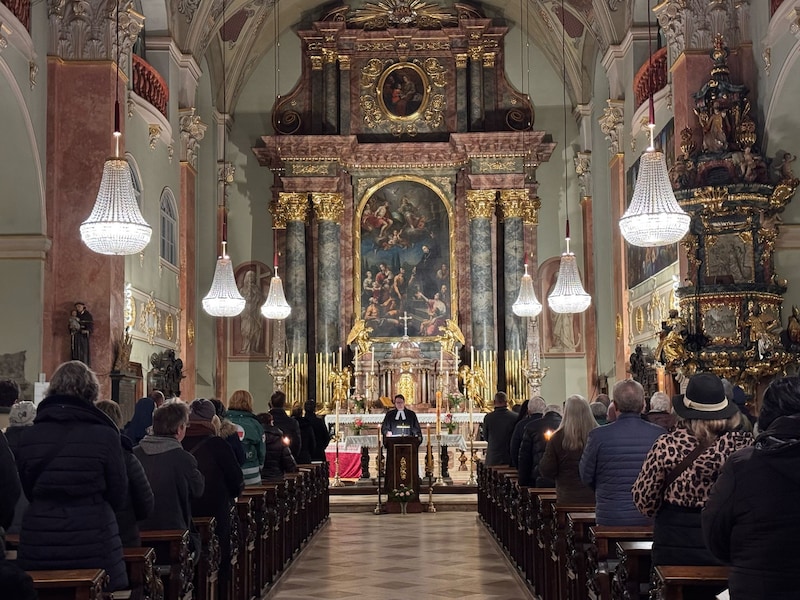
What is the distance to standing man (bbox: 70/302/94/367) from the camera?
1563 cm

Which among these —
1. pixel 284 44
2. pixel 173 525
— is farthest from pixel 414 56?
pixel 173 525

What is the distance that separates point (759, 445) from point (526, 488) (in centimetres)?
591

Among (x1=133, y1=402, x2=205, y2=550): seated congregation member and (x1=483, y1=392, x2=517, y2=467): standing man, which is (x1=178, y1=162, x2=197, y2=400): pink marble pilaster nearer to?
(x1=483, y1=392, x2=517, y2=467): standing man

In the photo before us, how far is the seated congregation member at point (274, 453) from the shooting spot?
432 inches

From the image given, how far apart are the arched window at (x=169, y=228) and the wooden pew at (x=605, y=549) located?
638 inches

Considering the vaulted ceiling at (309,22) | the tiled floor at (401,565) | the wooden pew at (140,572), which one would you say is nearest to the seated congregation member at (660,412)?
the tiled floor at (401,565)

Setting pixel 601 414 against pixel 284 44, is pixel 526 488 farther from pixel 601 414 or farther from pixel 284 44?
pixel 284 44

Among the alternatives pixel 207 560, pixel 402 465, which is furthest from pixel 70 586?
pixel 402 465

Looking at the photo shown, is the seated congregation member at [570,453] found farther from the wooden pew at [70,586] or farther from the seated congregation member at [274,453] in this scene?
the wooden pew at [70,586]

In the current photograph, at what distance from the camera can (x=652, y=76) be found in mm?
18859

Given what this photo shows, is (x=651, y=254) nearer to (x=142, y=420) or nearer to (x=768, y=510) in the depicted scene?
(x=142, y=420)

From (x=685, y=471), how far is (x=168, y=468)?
318 centimetres

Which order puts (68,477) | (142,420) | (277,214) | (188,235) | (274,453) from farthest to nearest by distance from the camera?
(277,214)
(188,235)
(274,453)
(142,420)
(68,477)

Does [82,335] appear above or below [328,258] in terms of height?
below
